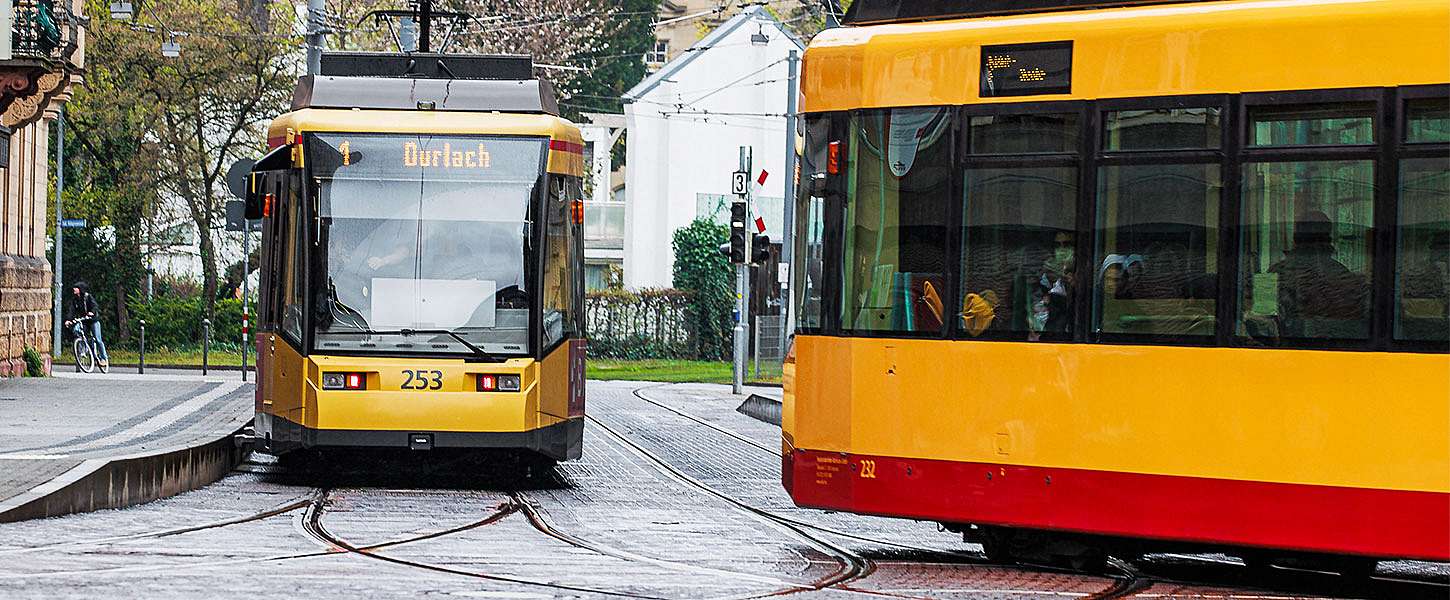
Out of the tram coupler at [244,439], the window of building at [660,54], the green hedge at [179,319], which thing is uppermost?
the window of building at [660,54]

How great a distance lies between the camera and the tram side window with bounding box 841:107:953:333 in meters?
10.5

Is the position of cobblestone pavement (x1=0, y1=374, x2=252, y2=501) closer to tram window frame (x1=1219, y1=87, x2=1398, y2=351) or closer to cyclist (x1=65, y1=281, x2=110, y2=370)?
cyclist (x1=65, y1=281, x2=110, y2=370)

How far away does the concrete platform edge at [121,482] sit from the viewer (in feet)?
39.4

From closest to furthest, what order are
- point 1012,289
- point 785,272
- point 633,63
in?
point 1012,289 < point 785,272 < point 633,63

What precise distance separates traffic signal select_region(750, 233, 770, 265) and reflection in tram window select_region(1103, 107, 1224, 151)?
64.8 feet

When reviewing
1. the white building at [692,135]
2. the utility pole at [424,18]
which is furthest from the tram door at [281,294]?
the white building at [692,135]

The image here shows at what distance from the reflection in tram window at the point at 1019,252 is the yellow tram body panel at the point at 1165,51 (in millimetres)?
424

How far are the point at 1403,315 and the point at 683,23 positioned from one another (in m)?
79.4

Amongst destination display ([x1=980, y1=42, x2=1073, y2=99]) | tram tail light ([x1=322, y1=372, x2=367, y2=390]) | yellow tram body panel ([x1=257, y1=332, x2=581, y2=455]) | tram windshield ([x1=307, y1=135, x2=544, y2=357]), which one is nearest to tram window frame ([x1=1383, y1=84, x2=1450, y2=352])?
destination display ([x1=980, y1=42, x2=1073, y2=99])

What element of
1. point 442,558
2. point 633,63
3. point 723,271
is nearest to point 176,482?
point 442,558

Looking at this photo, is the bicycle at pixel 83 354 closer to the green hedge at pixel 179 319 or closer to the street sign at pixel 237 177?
the green hedge at pixel 179 319

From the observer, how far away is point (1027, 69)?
1036 cm

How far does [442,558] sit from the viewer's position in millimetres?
10383

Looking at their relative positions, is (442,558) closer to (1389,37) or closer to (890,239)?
(890,239)
